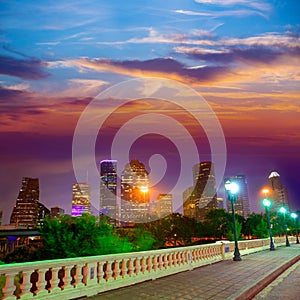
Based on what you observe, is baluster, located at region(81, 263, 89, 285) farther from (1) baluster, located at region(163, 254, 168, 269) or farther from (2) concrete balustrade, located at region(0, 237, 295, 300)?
(1) baluster, located at region(163, 254, 168, 269)

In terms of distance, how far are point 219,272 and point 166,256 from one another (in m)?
2.24

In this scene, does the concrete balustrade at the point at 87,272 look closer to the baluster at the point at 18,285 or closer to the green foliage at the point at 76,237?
the baluster at the point at 18,285

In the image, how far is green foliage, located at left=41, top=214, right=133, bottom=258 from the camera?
19.8m

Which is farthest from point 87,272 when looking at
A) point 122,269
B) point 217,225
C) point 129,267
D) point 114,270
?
point 217,225

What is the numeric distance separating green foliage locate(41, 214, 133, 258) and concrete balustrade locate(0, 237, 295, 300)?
7.62m

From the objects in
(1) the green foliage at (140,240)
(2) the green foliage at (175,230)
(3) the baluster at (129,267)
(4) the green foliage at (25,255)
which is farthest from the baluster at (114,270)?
(2) the green foliage at (175,230)

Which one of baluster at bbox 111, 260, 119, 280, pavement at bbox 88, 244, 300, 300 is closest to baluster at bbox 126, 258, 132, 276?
pavement at bbox 88, 244, 300, 300

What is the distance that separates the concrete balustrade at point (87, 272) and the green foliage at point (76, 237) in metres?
7.62

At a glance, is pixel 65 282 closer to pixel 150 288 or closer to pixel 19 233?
pixel 150 288

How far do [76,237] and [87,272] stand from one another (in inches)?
493

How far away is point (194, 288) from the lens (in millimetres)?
9172

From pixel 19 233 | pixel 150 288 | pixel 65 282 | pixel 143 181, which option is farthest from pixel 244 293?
pixel 143 181

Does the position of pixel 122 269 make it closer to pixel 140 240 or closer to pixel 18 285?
pixel 18 285

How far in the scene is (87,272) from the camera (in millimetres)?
8055
